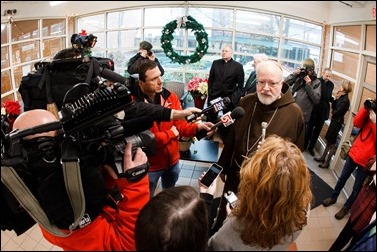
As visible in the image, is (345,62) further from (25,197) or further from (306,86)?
(25,197)

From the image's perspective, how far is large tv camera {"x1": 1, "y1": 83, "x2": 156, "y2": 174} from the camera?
0.59 meters

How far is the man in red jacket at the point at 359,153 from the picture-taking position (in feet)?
1.86

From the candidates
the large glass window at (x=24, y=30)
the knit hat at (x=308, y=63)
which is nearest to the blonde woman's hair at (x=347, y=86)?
the knit hat at (x=308, y=63)

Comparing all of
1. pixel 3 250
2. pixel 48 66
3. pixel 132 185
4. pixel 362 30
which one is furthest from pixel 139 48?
pixel 3 250

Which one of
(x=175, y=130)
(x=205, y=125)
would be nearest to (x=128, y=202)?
(x=205, y=125)

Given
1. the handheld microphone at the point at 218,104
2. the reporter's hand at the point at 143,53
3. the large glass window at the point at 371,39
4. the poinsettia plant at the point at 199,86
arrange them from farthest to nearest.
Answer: the handheld microphone at the point at 218,104 → the poinsettia plant at the point at 199,86 → the reporter's hand at the point at 143,53 → the large glass window at the point at 371,39

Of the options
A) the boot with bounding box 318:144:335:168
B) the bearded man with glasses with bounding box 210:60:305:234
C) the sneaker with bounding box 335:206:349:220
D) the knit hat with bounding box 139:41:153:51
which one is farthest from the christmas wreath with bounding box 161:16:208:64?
the sneaker with bounding box 335:206:349:220

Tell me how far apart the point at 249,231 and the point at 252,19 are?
60 centimetres

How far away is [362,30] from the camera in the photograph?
1.78 feet

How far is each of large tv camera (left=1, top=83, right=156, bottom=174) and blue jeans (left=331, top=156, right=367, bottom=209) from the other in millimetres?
545

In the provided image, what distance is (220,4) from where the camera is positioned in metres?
0.66

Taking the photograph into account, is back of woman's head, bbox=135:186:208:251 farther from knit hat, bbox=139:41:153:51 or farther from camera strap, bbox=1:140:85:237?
knit hat, bbox=139:41:153:51

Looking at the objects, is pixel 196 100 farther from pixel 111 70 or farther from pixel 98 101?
pixel 98 101

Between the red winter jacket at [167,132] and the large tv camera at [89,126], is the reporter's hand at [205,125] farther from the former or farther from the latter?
the large tv camera at [89,126]
